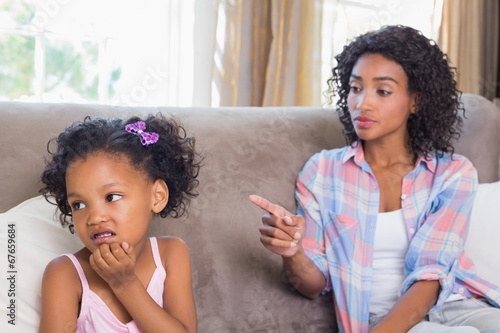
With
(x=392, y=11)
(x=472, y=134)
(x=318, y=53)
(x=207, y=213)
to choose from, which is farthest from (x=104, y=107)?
(x=392, y=11)

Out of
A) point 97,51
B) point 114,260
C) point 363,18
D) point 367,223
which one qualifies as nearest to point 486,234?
point 367,223

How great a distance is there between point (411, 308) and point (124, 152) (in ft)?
2.75

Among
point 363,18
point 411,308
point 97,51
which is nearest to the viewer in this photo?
point 411,308

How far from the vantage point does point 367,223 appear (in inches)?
79.7

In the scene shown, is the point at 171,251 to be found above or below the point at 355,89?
below

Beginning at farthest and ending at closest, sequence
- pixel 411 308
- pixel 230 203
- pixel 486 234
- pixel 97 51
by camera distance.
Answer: pixel 97 51
pixel 486 234
pixel 230 203
pixel 411 308

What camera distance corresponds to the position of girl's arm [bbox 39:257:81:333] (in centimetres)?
145

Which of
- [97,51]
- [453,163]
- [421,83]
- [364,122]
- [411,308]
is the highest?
[97,51]

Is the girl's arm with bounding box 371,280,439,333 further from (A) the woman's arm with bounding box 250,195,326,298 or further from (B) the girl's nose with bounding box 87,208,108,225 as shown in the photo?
(B) the girl's nose with bounding box 87,208,108,225

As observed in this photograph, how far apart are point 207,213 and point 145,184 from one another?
1.47 feet

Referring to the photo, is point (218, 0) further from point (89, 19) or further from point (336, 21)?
point (336, 21)

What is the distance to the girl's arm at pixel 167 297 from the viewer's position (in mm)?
1440

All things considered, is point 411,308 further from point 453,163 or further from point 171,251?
point 171,251

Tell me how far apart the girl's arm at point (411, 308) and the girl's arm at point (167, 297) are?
531 mm
